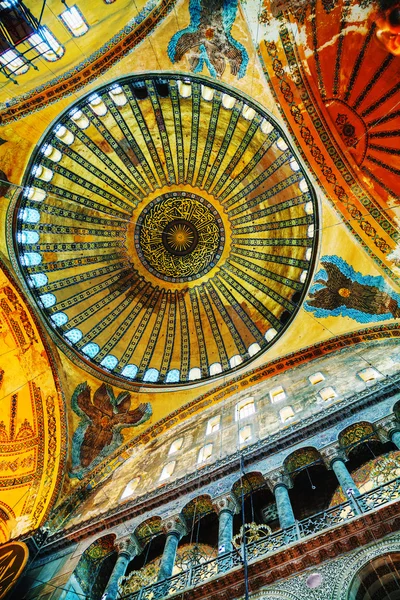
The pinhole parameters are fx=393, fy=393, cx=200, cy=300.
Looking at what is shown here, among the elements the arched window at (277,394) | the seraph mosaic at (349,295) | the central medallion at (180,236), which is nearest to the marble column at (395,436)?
the arched window at (277,394)

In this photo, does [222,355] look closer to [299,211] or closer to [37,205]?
[299,211]

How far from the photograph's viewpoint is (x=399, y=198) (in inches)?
387

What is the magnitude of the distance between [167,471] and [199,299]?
681cm

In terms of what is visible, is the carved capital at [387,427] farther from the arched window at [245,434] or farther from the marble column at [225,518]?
the marble column at [225,518]

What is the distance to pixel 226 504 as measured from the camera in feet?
26.2

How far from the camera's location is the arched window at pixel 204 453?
384 inches

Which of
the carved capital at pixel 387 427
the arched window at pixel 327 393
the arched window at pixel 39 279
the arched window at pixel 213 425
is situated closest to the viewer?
the carved capital at pixel 387 427

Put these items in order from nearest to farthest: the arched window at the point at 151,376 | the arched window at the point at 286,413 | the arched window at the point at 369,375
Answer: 1. the arched window at the point at 369,375
2. the arched window at the point at 286,413
3. the arched window at the point at 151,376

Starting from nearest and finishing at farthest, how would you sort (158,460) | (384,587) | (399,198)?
(384,587), (399,198), (158,460)

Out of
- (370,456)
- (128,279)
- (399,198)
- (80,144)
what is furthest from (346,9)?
(128,279)

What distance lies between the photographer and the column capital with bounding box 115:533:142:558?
26.8 ft

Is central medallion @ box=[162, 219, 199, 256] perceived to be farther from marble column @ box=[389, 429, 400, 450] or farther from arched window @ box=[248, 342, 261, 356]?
marble column @ box=[389, 429, 400, 450]

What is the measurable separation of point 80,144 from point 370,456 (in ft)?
38.1

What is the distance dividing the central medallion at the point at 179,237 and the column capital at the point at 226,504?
869 cm
